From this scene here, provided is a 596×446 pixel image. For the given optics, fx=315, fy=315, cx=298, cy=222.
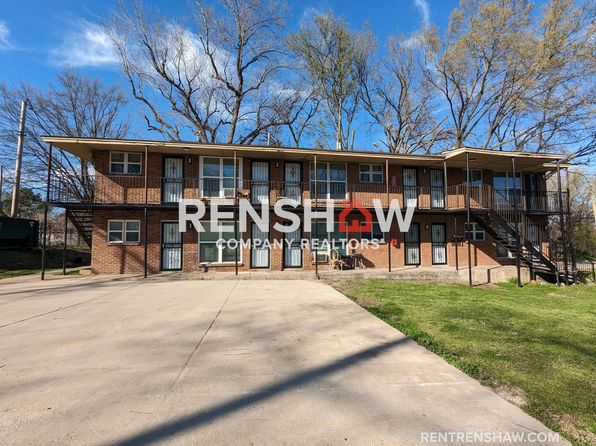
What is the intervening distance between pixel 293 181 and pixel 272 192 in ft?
3.94

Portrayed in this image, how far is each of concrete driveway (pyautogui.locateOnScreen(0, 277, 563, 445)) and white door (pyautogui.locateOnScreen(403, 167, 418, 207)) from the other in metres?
10.7

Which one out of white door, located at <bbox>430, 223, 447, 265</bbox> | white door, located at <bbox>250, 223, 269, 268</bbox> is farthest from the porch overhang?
white door, located at <bbox>250, 223, 269, 268</bbox>

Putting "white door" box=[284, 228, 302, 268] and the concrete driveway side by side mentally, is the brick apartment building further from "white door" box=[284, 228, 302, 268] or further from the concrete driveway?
the concrete driveway

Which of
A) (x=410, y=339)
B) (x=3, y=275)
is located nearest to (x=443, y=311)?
(x=410, y=339)

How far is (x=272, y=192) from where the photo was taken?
14.9 meters

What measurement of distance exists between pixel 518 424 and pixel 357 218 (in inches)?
507

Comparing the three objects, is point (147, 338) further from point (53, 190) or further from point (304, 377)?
point (53, 190)

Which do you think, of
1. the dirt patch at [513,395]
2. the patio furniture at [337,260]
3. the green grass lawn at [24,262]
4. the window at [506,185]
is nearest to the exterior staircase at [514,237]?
the window at [506,185]

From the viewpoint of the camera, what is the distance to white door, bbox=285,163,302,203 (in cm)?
1502

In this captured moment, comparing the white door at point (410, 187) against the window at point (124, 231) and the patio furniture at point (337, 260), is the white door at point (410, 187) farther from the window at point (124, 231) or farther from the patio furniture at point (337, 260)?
the window at point (124, 231)

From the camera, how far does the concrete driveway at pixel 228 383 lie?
2676mm

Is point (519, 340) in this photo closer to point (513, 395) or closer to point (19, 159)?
point (513, 395)

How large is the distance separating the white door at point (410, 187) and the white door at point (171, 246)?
36.7ft

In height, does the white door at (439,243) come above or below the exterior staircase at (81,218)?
below
